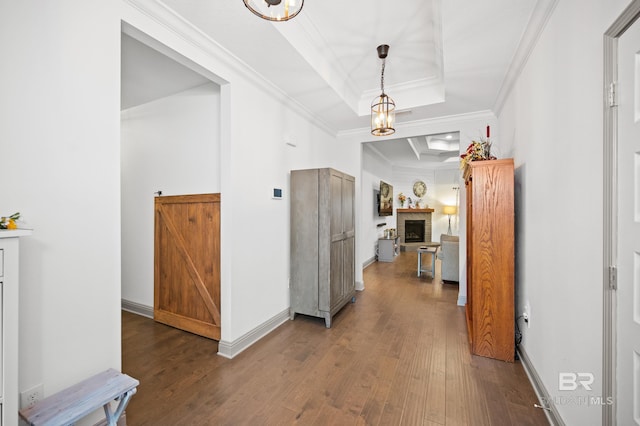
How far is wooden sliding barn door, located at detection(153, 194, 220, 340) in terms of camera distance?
114 inches

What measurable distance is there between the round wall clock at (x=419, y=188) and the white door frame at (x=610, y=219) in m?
8.72

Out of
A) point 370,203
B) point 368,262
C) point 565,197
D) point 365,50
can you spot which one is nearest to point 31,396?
point 565,197

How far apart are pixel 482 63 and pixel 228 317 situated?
3532mm

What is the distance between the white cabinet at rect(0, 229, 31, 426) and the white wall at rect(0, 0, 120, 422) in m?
0.28

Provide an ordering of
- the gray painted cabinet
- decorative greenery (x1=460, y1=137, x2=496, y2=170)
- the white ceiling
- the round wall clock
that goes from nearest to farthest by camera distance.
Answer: the white ceiling, decorative greenery (x1=460, y1=137, x2=496, y2=170), the gray painted cabinet, the round wall clock

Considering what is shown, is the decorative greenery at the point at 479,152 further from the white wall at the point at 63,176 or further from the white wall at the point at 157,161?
the white wall at the point at 63,176

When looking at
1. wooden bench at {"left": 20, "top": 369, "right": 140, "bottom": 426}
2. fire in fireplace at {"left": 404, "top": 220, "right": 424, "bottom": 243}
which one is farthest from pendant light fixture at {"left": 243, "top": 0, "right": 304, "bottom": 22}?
fire in fireplace at {"left": 404, "top": 220, "right": 424, "bottom": 243}

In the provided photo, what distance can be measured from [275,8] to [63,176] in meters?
1.43

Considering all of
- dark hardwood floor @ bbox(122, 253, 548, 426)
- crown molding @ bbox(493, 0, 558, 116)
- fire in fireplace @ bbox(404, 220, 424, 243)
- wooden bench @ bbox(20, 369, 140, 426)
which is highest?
crown molding @ bbox(493, 0, 558, 116)

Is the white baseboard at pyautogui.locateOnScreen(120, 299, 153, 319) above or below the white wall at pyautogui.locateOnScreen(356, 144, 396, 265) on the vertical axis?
below

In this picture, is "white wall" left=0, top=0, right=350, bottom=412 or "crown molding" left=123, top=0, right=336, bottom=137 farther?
"crown molding" left=123, top=0, right=336, bottom=137

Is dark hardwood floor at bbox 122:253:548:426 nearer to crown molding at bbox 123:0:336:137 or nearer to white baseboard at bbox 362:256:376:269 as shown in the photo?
crown molding at bbox 123:0:336:137

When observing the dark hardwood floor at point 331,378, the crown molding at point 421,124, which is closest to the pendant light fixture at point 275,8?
the dark hardwood floor at point 331,378

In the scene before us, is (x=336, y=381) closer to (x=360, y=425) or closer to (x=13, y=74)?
(x=360, y=425)
